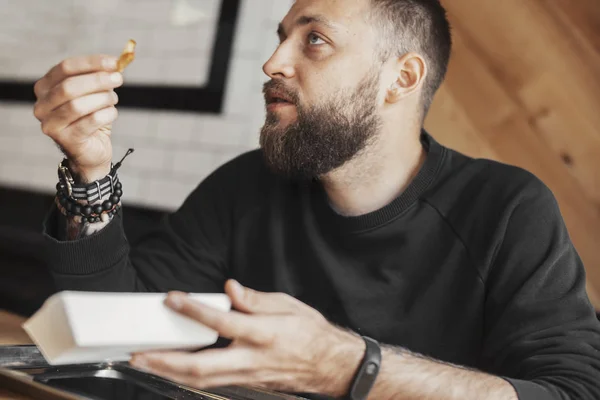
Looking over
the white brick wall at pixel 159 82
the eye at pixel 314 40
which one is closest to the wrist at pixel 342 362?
the eye at pixel 314 40

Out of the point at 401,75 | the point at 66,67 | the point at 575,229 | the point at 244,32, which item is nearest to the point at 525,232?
the point at 575,229

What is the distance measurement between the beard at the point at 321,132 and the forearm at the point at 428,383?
273 mm

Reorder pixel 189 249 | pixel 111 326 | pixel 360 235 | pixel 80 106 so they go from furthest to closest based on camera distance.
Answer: pixel 189 249, pixel 360 235, pixel 80 106, pixel 111 326

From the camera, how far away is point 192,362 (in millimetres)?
354

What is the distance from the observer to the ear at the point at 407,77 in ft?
2.26

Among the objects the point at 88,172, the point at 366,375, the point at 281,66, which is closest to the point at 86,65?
the point at 88,172

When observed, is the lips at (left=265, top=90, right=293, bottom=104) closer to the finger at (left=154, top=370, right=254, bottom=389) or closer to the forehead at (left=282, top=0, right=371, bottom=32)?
the forehead at (left=282, top=0, right=371, bottom=32)

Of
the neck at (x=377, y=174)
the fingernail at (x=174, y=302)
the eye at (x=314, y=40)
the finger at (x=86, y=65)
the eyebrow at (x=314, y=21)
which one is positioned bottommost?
the fingernail at (x=174, y=302)

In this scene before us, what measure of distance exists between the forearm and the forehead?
0.38m

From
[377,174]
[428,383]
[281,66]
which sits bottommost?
[428,383]

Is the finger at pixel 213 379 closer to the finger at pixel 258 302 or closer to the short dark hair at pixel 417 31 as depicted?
the finger at pixel 258 302

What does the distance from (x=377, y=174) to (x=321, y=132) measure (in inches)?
3.4

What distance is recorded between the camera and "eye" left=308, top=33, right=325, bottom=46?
2.23 feet

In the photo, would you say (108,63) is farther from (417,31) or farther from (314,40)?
(417,31)
